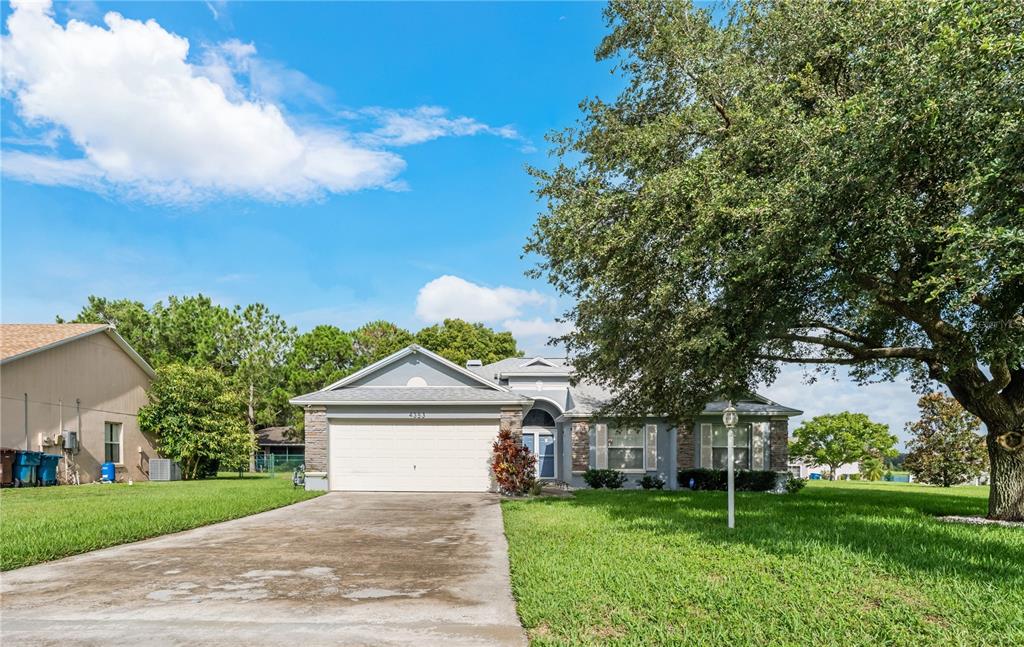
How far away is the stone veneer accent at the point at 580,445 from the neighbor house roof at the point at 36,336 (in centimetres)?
1741

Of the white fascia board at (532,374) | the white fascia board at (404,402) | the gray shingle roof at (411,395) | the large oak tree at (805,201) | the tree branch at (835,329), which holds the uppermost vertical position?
the large oak tree at (805,201)

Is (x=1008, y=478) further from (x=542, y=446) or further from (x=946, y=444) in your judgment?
(x=946, y=444)

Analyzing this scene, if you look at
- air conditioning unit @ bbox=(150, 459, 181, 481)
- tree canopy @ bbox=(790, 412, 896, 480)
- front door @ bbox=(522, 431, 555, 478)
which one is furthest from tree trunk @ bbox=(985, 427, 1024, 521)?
tree canopy @ bbox=(790, 412, 896, 480)

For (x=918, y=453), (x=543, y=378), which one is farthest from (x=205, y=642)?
(x=918, y=453)

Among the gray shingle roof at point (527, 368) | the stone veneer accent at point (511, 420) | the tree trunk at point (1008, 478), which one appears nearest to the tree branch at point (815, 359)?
the tree trunk at point (1008, 478)

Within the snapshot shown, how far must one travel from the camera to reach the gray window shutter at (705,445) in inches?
785

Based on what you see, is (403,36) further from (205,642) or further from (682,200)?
(205,642)

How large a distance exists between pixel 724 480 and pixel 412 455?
9774 millimetres

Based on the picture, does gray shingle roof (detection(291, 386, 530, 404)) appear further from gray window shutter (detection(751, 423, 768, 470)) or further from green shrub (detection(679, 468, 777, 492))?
gray window shutter (detection(751, 423, 768, 470))

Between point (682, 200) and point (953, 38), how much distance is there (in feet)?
12.4

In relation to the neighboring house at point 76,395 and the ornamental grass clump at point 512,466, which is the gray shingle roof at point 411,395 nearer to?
the ornamental grass clump at point 512,466

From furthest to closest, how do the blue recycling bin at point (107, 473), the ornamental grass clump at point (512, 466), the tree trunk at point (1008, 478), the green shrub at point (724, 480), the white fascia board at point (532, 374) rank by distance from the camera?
the white fascia board at point (532, 374)
the blue recycling bin at point (107, 473)
the green shrub at point (724, 480)
the ornamental grass clump at point (512, 466)
the tree trunk at point (1008, 478)

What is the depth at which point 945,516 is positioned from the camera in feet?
37.9

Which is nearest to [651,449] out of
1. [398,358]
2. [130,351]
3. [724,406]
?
[724,406]
